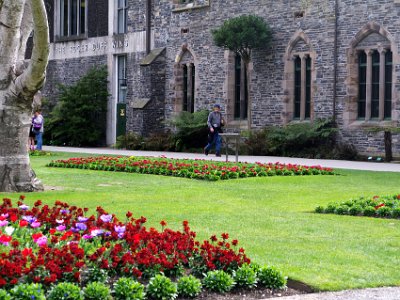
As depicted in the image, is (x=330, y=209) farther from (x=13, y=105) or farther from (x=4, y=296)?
(x=4, y=296)

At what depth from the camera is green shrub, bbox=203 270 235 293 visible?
7.38m

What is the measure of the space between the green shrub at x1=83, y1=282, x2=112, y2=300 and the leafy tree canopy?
24.9 metres

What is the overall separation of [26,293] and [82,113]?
33.8 metres

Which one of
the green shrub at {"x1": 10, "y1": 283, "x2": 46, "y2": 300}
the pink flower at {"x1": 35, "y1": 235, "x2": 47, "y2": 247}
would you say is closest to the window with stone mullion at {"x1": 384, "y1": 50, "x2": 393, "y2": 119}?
the pink flower at {"x1": 35, "y1": 235, "x2": 47, "y2": 247}

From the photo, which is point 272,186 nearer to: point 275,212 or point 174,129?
point 275,212

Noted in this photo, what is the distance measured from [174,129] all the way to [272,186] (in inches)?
735

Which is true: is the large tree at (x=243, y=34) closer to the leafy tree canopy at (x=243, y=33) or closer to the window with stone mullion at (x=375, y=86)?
the leafy tree canopy at (x=243, y=33)

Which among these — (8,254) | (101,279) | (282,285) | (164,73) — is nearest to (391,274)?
(282,285)

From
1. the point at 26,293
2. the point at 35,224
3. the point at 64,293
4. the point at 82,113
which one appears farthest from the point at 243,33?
the point at 26,293

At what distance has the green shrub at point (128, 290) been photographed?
6.87 m

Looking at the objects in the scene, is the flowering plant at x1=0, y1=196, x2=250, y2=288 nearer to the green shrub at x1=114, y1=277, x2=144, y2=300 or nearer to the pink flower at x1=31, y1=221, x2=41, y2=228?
the pink flower at x1=31, y1=221, x2=41, y2=228

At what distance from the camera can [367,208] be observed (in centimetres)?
1275

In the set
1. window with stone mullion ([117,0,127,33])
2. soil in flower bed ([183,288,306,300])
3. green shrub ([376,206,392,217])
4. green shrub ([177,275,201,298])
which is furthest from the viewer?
window with stone mullion ([117,0,127,33])

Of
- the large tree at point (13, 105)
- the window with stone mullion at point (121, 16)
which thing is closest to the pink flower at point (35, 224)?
the large tree at point (13, 105)
